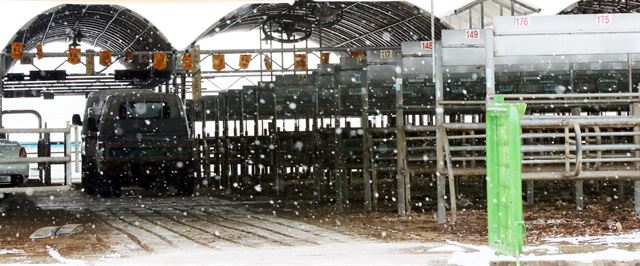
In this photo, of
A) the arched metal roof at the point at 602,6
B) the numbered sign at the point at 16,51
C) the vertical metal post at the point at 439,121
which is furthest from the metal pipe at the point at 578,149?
the numbered sign at the point at 16,51

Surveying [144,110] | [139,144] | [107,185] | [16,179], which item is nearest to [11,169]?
[16,179]

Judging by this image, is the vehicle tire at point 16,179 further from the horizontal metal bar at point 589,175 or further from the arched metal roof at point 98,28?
the arched metal roof at point 98,28

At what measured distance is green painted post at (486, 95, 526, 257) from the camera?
7.70 meters

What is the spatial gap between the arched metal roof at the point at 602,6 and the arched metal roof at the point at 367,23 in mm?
4120

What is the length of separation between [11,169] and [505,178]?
495 inches

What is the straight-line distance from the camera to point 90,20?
37.2m

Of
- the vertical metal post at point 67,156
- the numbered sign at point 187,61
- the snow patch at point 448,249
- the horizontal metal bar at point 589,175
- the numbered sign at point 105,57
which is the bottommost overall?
the snow patch at point 448,249

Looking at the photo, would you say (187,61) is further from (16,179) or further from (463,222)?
(463,222)

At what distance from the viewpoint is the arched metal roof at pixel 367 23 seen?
114 ft

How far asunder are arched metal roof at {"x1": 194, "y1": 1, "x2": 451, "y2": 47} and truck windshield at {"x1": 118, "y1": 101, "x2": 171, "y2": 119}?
10730 millimetres

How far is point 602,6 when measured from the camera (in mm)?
33406

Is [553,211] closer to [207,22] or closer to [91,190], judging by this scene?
[91,190]

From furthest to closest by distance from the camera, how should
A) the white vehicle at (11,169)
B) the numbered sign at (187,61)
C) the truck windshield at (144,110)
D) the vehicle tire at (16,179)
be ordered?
the numbered sign at (187,61) < the truck windshield at (144,110) < the vehicle tire at (16,179) < the white vehicle at (11,169)

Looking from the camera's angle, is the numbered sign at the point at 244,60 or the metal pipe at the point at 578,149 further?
the numbered sign at the point at 244,60
